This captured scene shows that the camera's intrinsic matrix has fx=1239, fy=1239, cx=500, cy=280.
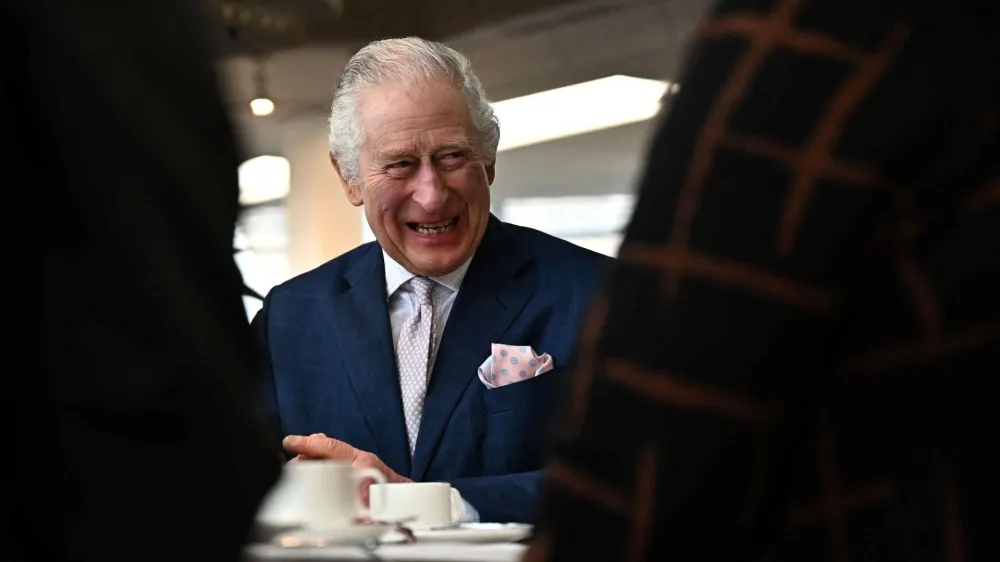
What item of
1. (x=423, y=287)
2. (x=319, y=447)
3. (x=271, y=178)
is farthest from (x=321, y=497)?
(x=271, y=178)

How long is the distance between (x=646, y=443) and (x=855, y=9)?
199 mm

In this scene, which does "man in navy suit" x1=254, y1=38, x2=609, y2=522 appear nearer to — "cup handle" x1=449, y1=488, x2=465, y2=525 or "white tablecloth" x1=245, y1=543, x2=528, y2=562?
"cup handle" x1=449, y1=488, x2=465, y2=525

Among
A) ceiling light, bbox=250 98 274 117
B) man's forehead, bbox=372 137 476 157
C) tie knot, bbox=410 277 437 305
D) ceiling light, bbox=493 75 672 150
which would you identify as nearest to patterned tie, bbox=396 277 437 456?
tie knot, bbox=410 277 437 305

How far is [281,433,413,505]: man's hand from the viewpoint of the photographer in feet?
5.97

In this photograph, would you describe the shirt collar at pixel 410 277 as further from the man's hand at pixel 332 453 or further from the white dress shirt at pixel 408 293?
the man's hand at pixel 332 453

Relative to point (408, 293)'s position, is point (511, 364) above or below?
below

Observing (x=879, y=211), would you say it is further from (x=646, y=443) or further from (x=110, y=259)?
(x=110, y=259)

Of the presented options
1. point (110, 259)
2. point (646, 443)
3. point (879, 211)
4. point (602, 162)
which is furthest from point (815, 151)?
point (602, 162)

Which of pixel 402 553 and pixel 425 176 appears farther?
pixel 425 176

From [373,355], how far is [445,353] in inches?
4.7

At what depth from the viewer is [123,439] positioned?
524 millimetres

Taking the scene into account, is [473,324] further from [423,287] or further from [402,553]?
[402,553]

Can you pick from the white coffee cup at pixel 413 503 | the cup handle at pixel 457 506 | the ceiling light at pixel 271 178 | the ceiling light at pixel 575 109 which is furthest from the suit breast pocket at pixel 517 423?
the ceiling light at pixel 271 178

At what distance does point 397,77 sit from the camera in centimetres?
212
